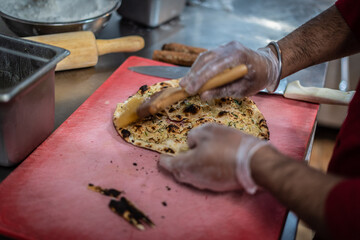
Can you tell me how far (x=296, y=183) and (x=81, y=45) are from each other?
54.0 inches

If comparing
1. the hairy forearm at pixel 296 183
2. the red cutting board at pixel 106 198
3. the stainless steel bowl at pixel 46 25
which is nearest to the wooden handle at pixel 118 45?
the stainless steel bowl at pixel 46 25

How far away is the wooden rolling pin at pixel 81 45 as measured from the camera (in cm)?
178

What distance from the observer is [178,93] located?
1.41m

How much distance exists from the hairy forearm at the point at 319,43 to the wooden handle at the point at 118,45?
0.86m

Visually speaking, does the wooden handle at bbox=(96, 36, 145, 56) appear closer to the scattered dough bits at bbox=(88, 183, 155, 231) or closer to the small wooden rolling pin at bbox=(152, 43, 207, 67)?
the small wooden rolling pin at bbox=(152, 43, 207, 67)

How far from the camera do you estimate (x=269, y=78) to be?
1556 mm

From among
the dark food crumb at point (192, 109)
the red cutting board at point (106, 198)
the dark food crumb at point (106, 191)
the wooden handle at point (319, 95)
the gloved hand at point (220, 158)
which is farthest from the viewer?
the wooden handle at point (319, 95)

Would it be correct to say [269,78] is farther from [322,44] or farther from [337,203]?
[337,203]

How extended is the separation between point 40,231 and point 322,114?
1.52 metres

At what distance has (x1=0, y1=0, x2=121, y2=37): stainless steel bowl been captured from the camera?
178 centimetres

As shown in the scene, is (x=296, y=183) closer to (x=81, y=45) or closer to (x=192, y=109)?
(x=192, y=109)

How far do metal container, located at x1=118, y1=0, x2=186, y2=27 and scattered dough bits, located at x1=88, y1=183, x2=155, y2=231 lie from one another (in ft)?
4.92

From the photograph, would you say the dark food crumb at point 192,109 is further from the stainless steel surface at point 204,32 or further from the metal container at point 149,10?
the metal container at point 149,10

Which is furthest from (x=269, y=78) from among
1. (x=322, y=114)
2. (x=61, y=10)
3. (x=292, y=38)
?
(x=61, y=10)
